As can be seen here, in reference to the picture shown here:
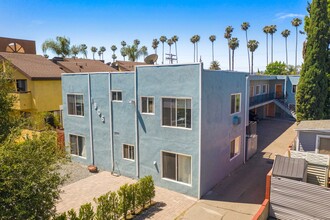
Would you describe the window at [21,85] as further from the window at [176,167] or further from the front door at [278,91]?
the front door at [278,91]

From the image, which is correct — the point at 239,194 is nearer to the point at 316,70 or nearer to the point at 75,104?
the point at 75,104

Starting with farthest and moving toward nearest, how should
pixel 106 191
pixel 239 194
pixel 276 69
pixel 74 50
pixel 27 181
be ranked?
pixel 276 69 < pixel 74 50 < pixel 106 191 < pixel 239 194 < pixel 27 181

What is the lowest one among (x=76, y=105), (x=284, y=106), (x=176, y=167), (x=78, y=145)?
(x=176, y=167)

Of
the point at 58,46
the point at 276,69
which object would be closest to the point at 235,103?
the point at 58,46

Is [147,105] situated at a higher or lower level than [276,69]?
lower

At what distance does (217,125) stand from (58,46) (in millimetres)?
38192

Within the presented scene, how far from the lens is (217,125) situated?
15.8 meters

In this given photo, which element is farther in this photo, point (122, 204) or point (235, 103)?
point (235, 103)

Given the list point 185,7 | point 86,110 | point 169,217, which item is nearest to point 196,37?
point 185,7

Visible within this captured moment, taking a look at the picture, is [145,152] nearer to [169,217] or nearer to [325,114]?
[169,217]

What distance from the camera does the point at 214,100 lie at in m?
15.2

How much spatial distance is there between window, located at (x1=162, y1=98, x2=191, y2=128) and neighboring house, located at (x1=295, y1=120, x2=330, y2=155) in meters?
8.31

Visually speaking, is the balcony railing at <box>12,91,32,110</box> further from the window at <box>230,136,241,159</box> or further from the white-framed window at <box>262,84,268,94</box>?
the white-framed window at <box>262,84,268,94</box>

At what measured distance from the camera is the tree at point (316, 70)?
25031 mm
